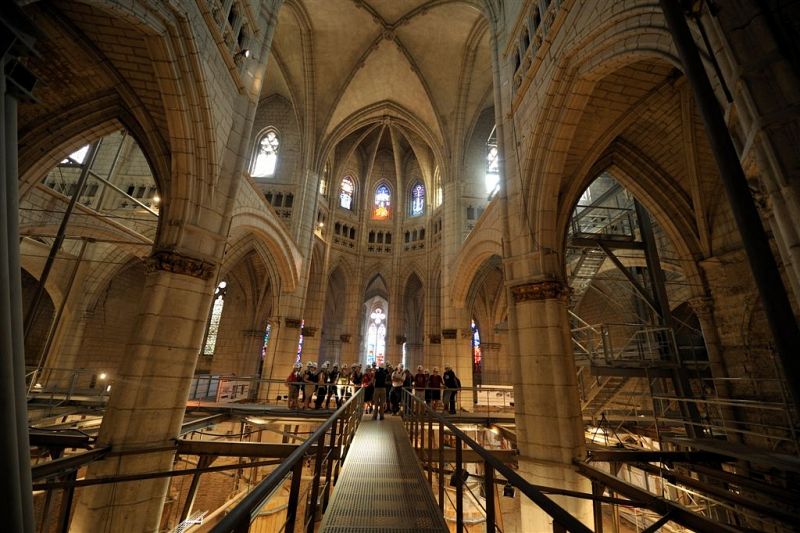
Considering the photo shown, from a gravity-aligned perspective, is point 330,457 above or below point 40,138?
below

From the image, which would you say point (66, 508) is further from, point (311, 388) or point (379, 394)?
point (311, 388)

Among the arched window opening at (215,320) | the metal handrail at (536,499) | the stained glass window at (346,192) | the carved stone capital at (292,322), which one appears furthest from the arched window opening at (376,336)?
the metal handrail at (536,499)

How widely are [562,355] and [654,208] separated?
5.51 metres

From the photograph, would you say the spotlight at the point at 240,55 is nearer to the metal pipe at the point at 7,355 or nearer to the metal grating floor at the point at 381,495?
the metal pipe at the point at 7,355

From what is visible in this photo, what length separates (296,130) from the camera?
1773 cm

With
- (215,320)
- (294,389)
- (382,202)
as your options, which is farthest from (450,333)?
(215,320)

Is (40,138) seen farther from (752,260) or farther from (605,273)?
(605,273)

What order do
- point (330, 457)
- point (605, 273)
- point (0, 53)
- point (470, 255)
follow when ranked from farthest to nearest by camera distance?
point (605, 273)
point (470, 255)
point (330, 457)
point (0, 53)

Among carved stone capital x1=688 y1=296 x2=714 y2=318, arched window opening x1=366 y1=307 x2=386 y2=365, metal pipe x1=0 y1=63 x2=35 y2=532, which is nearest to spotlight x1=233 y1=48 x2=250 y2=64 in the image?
metal pipe x1=0 y1=63 x2=35 y2=532

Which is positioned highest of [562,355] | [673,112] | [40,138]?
[673,112]

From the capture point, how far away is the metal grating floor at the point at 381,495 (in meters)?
2.88

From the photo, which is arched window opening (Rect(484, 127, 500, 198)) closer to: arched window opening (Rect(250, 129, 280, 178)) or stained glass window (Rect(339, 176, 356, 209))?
stained glass window (Rect(339, 176, 356, 209))

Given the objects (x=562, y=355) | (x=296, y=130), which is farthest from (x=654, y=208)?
(x=296, y=130)

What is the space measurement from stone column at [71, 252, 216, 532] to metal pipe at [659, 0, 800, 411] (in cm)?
695
